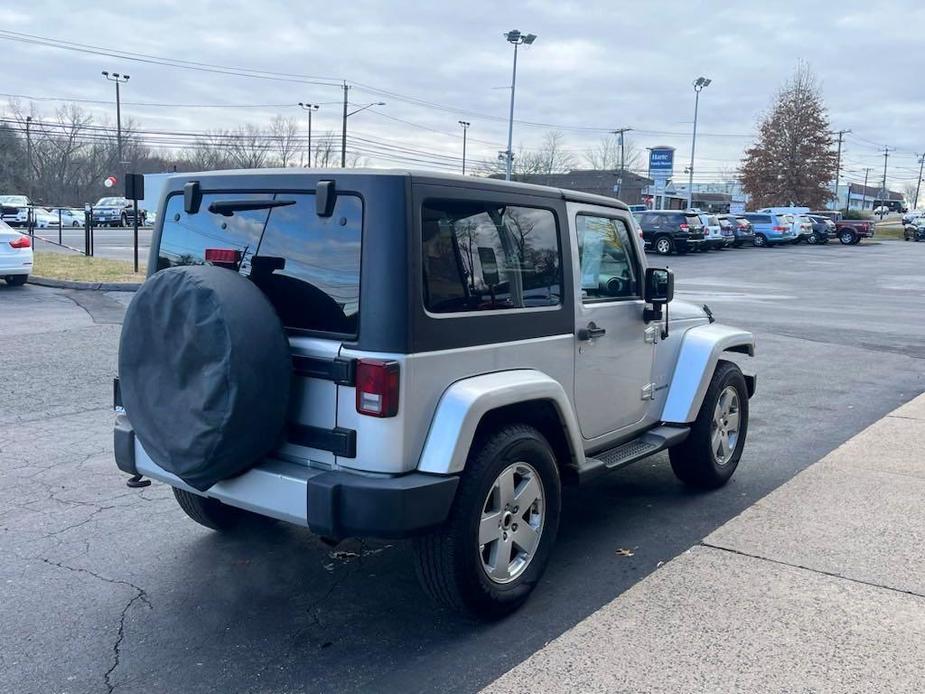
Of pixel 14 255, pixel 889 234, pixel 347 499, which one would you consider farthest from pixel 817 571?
pixel 889 234

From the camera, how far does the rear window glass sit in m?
3.42

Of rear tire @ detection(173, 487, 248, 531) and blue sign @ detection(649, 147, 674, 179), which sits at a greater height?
blue sign @ detection(649, 147, 674, 179)

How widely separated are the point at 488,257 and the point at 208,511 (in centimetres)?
213

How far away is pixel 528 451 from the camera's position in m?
3.73

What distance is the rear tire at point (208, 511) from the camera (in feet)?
14.8

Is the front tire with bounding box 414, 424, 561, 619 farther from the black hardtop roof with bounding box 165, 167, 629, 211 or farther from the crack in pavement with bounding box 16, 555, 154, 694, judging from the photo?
the crack in pavement with bounding box 16, 555, 154, 694

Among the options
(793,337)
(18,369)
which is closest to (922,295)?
(793,337)

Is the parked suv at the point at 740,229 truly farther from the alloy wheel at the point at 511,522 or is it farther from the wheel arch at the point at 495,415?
the alloy wheel at the point at 511,522

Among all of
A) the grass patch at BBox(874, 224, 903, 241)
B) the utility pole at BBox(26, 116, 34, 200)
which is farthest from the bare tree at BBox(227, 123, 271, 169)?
the grass patch at BBox(874, 224, 903, 241)

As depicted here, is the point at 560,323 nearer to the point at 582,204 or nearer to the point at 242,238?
the point at 582,204

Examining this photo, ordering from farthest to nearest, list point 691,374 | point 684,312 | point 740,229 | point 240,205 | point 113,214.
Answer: point 113,214 → point 740,229 → point 684,312 → point 691,374 → point 240,205

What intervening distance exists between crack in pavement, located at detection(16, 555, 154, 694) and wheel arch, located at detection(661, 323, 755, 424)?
10.1 feet

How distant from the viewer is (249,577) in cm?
415

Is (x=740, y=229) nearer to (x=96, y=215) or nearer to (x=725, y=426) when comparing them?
(x=96, y=215)
